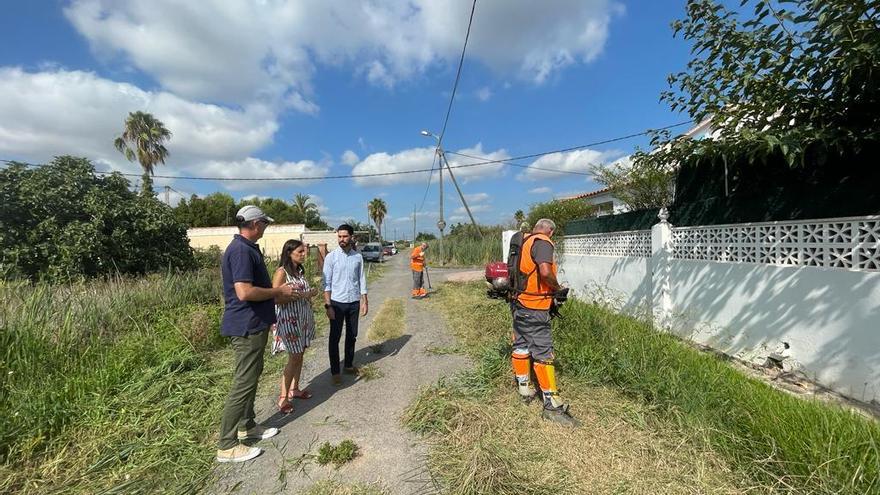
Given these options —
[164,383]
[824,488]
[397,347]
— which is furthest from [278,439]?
[824,488]

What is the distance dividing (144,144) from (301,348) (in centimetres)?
2635

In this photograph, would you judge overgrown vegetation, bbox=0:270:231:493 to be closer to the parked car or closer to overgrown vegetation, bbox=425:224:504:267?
overgrown vegetation, bbox=425:224:504:267

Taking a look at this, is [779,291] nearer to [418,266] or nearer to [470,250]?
[418,266]

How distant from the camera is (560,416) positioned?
3.11 metres

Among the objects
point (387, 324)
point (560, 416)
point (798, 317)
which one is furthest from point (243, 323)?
point (798, 317)

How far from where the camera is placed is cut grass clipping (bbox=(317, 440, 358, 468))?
2.71 m

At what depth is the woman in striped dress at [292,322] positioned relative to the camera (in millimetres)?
3551

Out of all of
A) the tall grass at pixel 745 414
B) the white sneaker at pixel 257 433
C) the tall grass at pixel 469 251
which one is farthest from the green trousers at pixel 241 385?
the tall grass at pixel 469 251

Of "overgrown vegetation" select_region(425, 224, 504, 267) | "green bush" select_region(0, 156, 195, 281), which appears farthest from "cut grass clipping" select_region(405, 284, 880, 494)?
"overgrown vegetation" select_region(425, 224, 504, 267)

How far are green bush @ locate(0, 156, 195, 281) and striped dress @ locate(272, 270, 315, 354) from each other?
5825mm

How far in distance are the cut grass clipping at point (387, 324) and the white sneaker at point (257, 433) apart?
291 centimetres

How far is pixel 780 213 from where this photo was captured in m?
4.30

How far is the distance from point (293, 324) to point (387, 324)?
11.7ft

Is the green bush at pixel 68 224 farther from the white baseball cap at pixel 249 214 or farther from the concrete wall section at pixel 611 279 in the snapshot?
the concrete wall section at pixel 611 279
